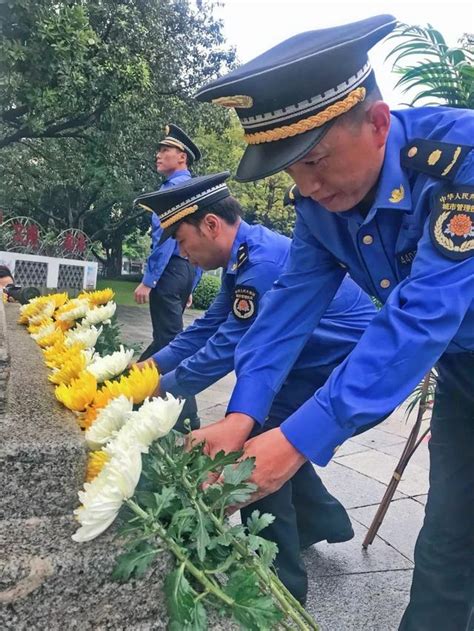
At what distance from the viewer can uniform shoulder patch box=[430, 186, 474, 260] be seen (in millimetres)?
1291

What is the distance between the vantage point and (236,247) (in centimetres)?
263

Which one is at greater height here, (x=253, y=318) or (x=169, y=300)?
(x=253, y=318)

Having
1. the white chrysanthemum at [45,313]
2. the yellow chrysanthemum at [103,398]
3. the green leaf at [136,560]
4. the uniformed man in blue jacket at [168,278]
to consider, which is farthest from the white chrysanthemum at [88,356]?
the uniformed man in blue jacket at [168,278]

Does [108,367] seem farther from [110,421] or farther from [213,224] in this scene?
[213,224]

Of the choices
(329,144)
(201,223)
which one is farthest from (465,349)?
(201,223)

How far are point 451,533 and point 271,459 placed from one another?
79cm

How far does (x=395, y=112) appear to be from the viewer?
66.7 inches

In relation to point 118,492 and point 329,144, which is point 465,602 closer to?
point 118,492

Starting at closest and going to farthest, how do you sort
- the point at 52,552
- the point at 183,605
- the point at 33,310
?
the point at 183,605
the point at 52,552
the point at 33,310

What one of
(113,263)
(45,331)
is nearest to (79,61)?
(45,331)

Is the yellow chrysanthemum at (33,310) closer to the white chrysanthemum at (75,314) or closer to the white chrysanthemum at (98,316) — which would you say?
the white chrysanthemum at (75,314)

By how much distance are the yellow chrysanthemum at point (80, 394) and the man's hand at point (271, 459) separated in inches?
23.7

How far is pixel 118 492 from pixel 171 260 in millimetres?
4122

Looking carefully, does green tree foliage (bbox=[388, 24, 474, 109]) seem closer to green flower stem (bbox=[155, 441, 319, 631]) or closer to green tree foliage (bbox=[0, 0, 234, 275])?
green flower stem (bbox=[155, 441, 319, 631])
